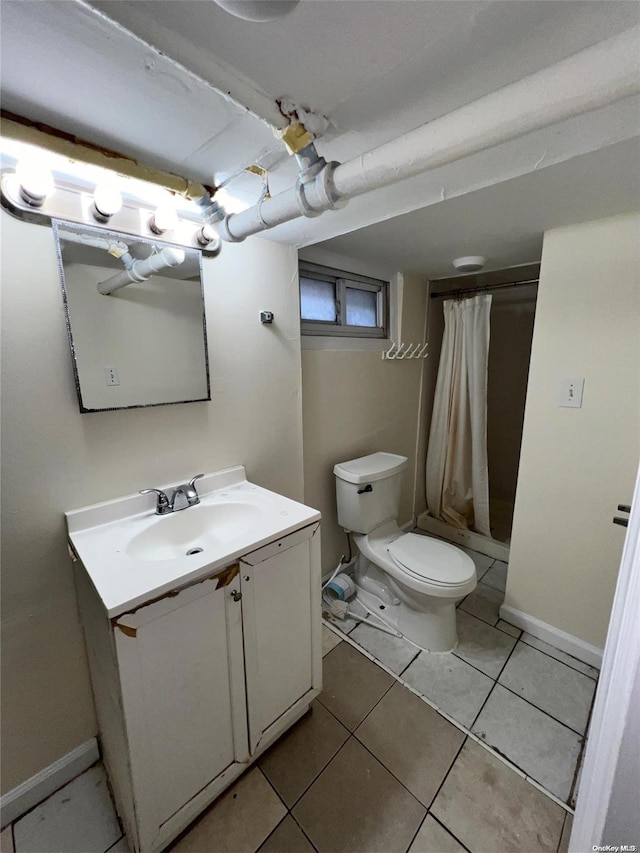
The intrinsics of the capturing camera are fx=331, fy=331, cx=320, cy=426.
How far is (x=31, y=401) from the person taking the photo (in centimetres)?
97

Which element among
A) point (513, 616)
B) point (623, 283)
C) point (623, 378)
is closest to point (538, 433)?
point (623, 378)

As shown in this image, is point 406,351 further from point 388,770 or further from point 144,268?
point 388,770

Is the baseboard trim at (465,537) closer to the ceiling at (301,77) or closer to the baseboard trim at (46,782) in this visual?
the ceiling at (301,77)

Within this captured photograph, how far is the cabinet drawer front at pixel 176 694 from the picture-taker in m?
0.84

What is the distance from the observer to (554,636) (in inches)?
66.0

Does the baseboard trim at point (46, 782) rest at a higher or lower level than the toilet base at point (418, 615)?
lower

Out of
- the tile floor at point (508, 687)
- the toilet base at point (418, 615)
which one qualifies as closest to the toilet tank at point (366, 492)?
the toilet base at point (418, 615)

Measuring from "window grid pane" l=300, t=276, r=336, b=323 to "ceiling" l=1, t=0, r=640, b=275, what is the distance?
0.76 m

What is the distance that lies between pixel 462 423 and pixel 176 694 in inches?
87.5

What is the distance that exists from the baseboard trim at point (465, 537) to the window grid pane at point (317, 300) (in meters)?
1.79

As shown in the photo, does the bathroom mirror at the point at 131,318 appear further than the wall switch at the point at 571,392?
No

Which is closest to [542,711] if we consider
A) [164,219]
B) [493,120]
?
[493,120]

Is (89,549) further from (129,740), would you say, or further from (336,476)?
(336,476)

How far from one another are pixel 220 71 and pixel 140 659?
1316 millimetres
